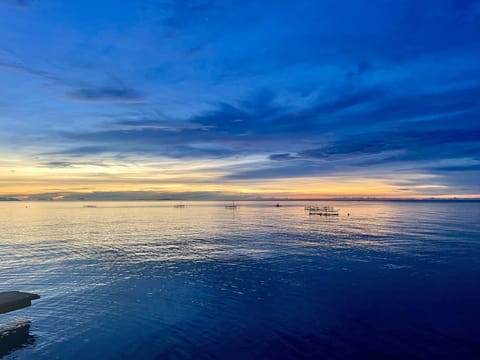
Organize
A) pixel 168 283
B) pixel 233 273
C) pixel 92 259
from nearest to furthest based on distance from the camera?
pixel 168 283 < pixel 233 273 < pixel 92 259

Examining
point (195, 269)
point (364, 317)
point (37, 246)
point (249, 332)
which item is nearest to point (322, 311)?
point (364, 317)

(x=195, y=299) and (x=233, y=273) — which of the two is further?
(x=233, y=273)

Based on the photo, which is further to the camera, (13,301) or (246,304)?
(246,304)

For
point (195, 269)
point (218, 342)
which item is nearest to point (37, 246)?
point (195, 269)

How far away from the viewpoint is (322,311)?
32844 millimetres

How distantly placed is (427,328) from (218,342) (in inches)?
750

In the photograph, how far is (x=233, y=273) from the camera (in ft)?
159

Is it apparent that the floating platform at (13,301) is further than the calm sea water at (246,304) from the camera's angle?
Yes

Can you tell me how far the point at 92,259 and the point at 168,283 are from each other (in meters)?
25.8

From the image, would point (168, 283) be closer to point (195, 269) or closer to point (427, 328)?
point (195, 269)

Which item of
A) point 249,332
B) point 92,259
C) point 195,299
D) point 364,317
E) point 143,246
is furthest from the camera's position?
point 143,246

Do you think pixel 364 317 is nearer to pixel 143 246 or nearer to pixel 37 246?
pixel 143 246

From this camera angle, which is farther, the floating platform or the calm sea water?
the floating platform

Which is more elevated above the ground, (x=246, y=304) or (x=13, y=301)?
(x=13, y=301)
